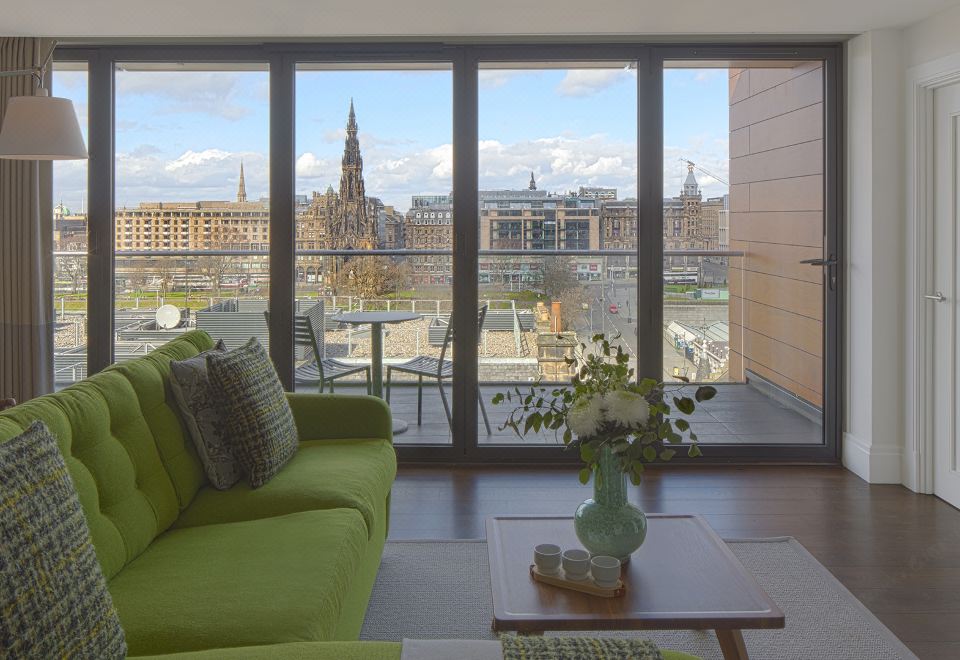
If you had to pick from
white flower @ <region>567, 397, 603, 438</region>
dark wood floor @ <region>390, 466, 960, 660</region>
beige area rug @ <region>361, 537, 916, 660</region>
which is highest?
white flower @ <region>567, 397, 603, 438</region>

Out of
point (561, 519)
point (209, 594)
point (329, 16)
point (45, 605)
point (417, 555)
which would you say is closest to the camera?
point (45, 605)

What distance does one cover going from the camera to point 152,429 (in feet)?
8.57

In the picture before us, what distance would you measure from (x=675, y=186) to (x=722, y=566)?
9.84ft

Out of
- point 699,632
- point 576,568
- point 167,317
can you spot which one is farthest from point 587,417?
point 167,317

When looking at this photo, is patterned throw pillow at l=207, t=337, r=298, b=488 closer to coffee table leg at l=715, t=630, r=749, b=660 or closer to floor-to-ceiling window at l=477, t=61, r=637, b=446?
coffee table leg at l=715, t=630, r=749, b=660

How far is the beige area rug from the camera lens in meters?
2.61

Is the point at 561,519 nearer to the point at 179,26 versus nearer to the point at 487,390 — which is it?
the point at 487,390

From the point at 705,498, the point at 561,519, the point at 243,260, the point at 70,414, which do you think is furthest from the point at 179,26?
the point at 705,498

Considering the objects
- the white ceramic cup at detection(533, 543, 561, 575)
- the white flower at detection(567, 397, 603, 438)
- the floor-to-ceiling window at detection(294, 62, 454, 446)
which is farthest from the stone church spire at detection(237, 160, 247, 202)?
the white ceramic cup at detection(533, 543, 561, 575)

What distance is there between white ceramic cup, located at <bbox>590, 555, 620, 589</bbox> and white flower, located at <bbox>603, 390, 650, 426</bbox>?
14.0 inches

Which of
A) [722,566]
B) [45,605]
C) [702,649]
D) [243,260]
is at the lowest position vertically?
[702,649]

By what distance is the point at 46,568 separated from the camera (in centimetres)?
135

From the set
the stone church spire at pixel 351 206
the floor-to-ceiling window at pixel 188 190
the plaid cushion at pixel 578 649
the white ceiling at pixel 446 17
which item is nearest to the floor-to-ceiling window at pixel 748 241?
the white ceiling at pixel 446 17

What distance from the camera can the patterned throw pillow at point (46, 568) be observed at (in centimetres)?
127
